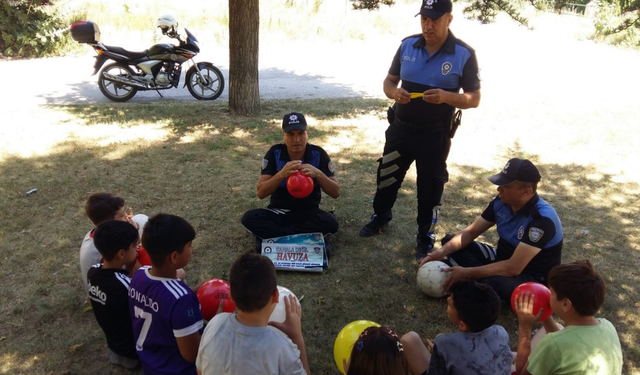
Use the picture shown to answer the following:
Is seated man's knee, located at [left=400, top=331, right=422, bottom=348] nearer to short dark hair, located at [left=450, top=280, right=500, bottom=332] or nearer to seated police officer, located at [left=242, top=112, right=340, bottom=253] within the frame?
short dark hair, located at [left=450, top=280, right=500, bottom=332]

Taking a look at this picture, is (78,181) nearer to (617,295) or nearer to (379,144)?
(379,144)

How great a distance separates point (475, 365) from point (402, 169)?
2474mm

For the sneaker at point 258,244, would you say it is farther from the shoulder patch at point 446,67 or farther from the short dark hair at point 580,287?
the short dark hair at point 580,287

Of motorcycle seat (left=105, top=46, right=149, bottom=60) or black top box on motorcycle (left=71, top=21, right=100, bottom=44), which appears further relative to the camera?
motorcycle seat (left=105, top=46, right=149, bottom=60)

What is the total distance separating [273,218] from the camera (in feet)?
15.1

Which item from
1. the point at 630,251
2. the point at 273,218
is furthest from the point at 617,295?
the point at 273,218

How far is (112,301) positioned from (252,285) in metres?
1.18

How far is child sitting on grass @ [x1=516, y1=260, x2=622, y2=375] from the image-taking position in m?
2.37

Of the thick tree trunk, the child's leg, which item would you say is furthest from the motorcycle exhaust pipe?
the child's leg

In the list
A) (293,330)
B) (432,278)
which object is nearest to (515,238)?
(432,278)

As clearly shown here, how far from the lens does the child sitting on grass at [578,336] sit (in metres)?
2.37

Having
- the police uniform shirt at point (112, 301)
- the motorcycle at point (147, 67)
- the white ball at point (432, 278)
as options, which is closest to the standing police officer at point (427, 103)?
the white ball at point (432, 278)

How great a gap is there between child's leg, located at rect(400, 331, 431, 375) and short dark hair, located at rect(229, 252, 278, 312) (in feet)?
3.30

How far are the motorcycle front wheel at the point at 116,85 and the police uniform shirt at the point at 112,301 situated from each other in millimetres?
7404
